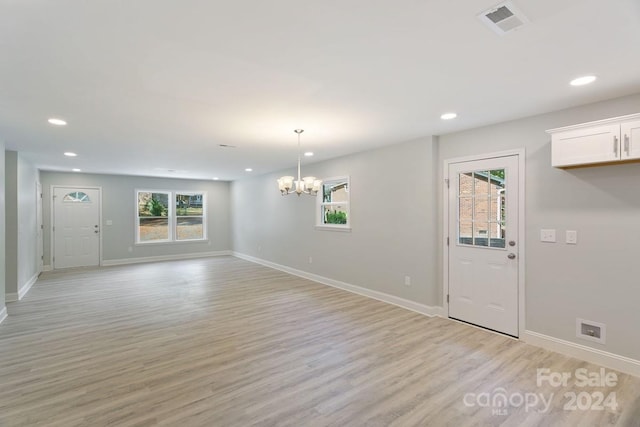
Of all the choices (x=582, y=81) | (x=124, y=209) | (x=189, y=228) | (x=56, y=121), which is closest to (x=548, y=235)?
(x=582, y=81)

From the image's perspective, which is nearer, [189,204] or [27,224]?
[27,224]

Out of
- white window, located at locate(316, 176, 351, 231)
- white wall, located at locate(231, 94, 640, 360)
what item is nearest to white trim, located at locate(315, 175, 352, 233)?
white window, located at locate(316, 176, 351, 231)

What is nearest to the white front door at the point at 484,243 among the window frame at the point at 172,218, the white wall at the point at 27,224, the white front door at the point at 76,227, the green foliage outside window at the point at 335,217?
the green foliage outside window at the point at 335,217

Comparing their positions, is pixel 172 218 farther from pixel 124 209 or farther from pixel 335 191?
pixel 335 191

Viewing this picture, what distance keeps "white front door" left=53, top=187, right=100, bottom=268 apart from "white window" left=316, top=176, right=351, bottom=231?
20.1 feet

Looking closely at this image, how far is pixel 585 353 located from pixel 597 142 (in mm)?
1969

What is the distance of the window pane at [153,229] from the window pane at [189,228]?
1.09 feet

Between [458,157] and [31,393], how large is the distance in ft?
15.9

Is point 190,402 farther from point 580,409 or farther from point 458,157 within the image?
point 458,157

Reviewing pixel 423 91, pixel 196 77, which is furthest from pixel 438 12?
pixel 196 77

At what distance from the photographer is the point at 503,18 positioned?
1.65 meters

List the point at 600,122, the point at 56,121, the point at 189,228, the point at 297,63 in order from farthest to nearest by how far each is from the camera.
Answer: the point at 189,228 < the point at 56,121 < the point at 600,122 < the point at 297,63

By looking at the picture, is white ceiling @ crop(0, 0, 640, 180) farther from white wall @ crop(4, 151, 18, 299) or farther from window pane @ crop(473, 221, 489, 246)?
white wall @ crop(4, 151, 18, 299)

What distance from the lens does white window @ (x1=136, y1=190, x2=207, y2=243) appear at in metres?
8.80
